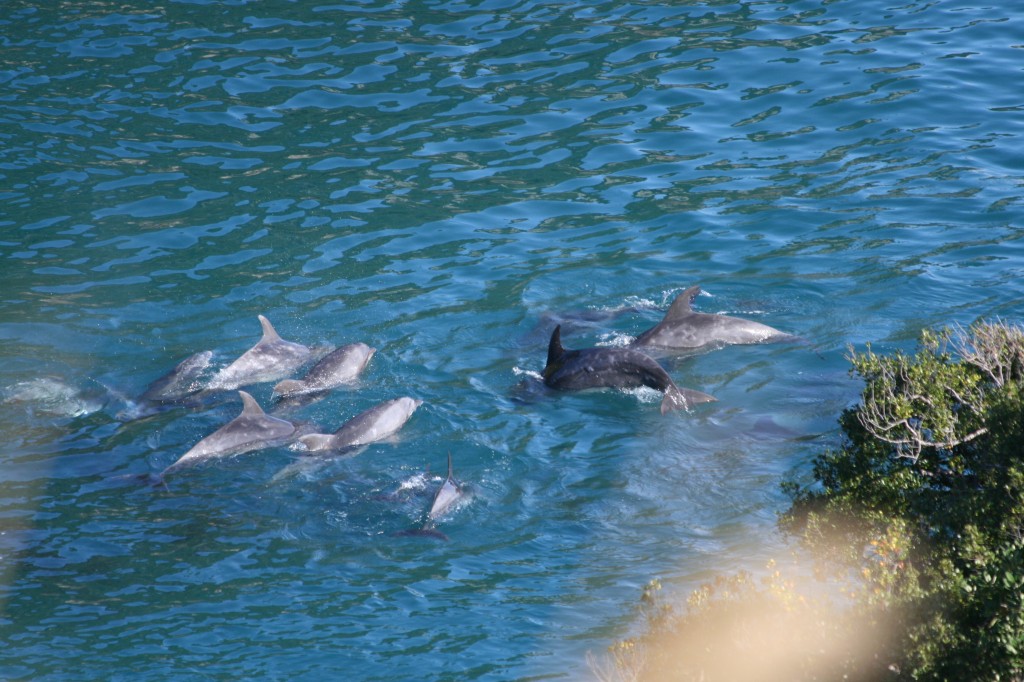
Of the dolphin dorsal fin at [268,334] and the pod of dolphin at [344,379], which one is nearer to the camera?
the pod of dolphin at [344,379]

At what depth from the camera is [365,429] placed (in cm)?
1020

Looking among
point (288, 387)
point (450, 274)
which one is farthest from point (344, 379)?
point (450, 274)

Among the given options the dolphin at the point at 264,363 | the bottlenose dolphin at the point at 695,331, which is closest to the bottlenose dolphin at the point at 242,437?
the dolphin at the point at 264,363

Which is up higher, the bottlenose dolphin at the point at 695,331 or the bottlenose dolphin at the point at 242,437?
the bottlenose dolphin at the point at 242,437

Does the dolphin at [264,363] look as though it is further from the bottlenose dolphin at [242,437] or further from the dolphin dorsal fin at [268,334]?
the bottlenose dolphin at [242,437]

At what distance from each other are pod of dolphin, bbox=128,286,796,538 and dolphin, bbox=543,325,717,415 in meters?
0.01

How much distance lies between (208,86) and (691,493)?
42.4 ft

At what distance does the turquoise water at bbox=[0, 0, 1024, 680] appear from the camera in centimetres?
817

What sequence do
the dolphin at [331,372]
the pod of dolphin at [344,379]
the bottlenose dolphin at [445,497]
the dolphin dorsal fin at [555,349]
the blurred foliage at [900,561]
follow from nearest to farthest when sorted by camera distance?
the blurred foliage at [900,561]
the bottlenose dolphin at [445,497]
the pod of dolphin at [344,379]
the dolphin dorsal fin at [555,349]
the dolphin at [331,372]

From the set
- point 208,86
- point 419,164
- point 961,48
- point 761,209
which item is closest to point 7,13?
point 208,86

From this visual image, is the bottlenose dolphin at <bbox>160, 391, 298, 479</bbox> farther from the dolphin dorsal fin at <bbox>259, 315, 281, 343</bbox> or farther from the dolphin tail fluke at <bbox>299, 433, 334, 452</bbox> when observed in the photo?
the dolphin dorsal fin at <bbox>259, 315, 281, 343</bbox>

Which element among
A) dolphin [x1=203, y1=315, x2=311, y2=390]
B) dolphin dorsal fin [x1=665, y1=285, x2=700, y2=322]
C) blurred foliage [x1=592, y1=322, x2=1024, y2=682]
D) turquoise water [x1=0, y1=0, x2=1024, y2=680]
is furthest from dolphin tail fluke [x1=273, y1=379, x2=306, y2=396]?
blurred foliage [x1=592, y1=322, x2=1024, y2=682]

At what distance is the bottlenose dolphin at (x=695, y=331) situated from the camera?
11602 millimetres

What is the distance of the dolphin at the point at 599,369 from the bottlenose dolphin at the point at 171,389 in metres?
3.69
